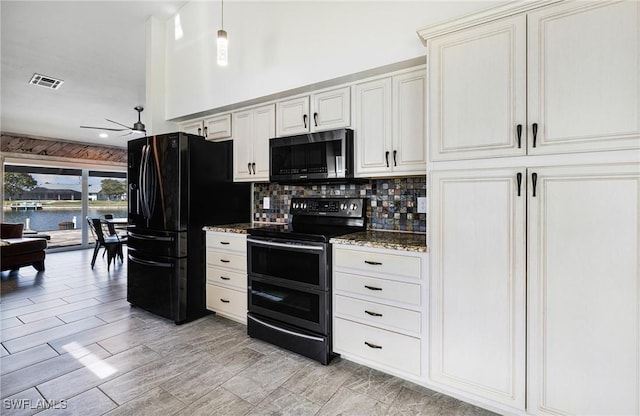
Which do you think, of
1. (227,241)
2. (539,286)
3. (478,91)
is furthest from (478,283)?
(227,241)

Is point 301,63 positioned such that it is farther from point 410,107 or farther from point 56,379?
point 56,379

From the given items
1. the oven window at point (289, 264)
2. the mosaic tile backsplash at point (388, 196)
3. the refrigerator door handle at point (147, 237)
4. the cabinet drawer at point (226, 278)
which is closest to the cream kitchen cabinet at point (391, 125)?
the mosaic tile backsplash at point (388, 196)

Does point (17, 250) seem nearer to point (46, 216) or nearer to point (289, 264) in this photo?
point (46, 216)

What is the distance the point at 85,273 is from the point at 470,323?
5.70 metres

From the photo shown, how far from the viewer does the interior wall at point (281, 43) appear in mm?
2123

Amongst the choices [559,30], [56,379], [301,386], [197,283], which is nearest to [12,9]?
[197,283]

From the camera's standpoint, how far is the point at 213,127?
3.39 m

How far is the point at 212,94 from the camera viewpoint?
10.4 feet

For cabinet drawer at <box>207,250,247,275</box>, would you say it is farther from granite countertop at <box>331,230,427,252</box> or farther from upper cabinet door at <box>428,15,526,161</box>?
upper cabinet door at <box>428,15,526,161</box>

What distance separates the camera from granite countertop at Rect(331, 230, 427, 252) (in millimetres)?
1905

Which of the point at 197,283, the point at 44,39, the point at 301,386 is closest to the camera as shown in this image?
the point at 301,386

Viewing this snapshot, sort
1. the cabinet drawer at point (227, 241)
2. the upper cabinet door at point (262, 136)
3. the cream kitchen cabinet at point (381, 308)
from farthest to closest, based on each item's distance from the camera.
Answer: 1. the upper cabinet door at point (262, 136)
2. the cabinet drawer at point (227, 241)
3. the cream kitchen cabinet at point (381, 308)

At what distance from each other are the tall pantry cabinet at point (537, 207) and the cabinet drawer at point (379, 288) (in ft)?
0.42

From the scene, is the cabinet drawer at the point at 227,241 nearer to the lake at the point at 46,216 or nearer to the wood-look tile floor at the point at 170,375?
the wood-look tile floor at the point at 170,375
